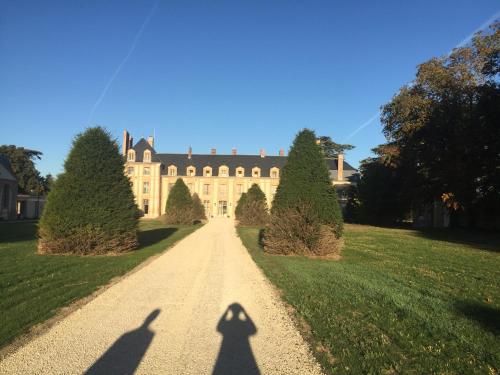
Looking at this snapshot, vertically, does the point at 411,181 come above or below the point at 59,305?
above

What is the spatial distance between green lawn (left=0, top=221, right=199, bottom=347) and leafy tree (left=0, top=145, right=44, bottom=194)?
5810 cm

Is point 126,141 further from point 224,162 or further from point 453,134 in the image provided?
point 453,134

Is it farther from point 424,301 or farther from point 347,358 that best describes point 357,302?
point 347,358

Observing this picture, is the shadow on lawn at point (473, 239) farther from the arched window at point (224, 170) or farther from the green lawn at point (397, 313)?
the arched window at point (224, 170)

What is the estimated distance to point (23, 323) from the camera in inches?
211

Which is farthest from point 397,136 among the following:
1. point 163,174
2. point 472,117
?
point 163,174

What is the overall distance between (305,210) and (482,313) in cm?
763

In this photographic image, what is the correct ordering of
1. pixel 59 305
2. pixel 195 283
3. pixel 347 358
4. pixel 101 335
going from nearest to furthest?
pixel 347 358, pixel 101 335, pixel 59 305, pixel 195 283

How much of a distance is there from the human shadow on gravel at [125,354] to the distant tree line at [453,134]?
978 inches

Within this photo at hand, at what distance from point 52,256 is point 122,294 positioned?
6.44 metres

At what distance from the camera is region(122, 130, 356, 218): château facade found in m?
65.8

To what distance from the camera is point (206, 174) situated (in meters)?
70.4

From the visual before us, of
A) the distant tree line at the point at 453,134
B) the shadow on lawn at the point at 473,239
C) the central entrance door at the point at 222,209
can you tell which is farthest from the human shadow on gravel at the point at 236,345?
the central entrance door at the point at 222,209

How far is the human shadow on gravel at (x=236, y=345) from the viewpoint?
161 inches
